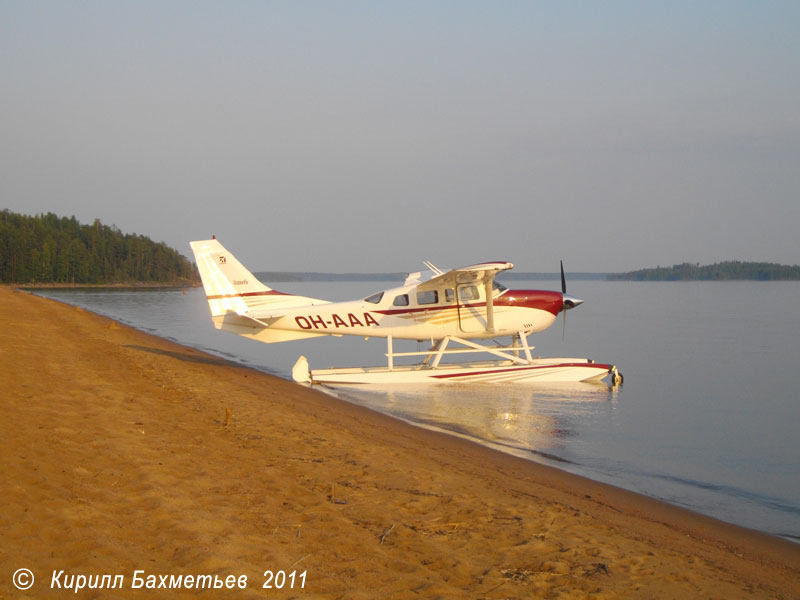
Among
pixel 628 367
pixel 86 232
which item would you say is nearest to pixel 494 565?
pixel 628 367

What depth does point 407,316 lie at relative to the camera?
48.8 feet

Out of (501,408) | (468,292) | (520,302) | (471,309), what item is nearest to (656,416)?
(501,408)

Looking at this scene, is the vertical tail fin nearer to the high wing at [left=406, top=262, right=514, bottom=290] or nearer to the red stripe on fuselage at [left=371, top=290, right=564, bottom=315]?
the red stripe on fuselage at [left=371, top=290, right=564, bottom=315]

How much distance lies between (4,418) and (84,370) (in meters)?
4.24

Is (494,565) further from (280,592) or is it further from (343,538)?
(280,592)

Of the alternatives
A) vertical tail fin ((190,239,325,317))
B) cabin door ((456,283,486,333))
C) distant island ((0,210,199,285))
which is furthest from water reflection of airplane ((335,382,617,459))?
distant island ((0,210,199,285))

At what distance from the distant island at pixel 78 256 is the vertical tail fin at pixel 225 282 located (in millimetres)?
82581

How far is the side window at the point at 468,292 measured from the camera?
15.0 meters

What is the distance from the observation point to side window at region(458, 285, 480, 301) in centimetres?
1498

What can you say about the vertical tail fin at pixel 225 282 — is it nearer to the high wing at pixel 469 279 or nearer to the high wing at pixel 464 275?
the high wing at pixel 464 275

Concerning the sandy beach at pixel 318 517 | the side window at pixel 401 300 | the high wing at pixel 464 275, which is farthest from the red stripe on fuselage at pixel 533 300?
the sandy beach at pixel 318 517

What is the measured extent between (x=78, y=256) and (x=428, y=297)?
9423 cm

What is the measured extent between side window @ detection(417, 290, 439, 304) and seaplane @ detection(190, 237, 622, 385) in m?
0.02

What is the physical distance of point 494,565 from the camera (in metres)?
3.97
